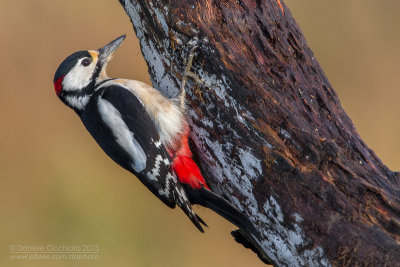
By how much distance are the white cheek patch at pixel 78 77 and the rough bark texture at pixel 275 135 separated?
20.2 inches

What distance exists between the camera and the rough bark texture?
2.04m

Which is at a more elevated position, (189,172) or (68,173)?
(189,172)

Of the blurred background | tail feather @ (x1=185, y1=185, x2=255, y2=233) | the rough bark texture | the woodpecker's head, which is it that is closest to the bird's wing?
tail feather @ (x1=185, y1=185, x2=255, y2=233)

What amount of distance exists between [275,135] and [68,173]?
238 cm

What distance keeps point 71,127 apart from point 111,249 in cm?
100

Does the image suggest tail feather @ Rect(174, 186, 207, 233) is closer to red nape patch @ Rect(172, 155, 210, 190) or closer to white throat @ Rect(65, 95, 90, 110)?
red nape patch @ Rect(172, 155, 210, 190)

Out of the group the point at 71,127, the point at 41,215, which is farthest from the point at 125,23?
the point at 41,215

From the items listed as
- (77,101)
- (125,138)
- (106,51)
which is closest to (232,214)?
(125,138)

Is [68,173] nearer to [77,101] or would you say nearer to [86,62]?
[77,101]

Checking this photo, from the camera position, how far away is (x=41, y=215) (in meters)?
3.96

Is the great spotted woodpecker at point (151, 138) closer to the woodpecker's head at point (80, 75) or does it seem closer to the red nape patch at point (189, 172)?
the red nape patch at point (189, 172)

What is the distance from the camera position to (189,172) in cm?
248

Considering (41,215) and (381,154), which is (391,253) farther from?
(41,215)

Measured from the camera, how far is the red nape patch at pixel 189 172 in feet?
8.02
